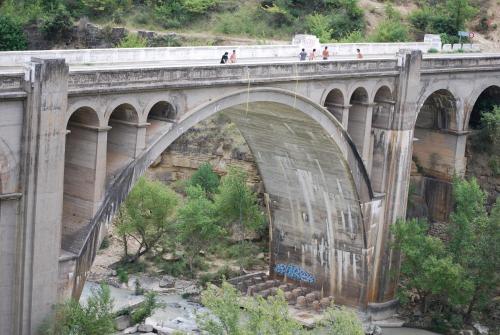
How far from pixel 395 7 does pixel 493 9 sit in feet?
24.0

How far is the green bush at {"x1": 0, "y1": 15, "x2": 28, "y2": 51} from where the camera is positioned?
66.1 metres

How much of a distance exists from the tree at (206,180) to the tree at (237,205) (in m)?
4.14

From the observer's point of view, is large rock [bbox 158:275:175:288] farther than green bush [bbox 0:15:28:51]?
No

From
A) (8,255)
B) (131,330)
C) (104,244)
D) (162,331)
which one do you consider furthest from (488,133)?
(8,255)

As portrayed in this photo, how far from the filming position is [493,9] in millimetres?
71312

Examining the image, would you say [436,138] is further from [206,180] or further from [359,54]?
[206,180]

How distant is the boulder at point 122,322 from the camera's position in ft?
126

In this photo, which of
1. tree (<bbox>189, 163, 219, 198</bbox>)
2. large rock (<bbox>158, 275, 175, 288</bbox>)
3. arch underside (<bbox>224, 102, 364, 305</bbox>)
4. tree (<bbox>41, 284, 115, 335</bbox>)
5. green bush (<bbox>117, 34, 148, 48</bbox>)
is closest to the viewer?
tree (<bbox>41, 284, 115, 335</bbox>)

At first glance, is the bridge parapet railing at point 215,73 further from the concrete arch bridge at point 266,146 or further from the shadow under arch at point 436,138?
the shadow under arch at point 436,138

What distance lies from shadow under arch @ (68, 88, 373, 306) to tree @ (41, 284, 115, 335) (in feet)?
37.3

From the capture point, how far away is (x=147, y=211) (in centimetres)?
4875

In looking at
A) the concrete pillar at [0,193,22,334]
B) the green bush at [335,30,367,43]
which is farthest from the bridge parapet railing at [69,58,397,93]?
the green bush at [335,30,367,43]

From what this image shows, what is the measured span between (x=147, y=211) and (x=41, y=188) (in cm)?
2075

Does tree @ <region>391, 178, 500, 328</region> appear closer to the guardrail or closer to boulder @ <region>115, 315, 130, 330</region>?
the guardrail
